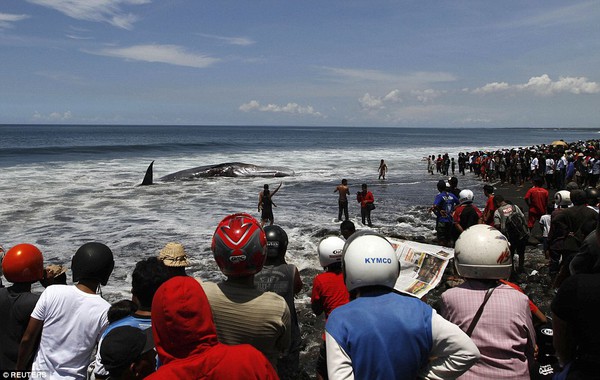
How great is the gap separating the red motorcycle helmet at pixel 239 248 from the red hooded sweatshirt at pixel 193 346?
0.63m

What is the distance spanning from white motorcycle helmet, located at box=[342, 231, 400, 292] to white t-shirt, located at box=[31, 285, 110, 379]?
2.29 m

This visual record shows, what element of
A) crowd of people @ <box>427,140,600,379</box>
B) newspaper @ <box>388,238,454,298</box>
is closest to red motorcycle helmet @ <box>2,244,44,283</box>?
crowd of people @ <box>427,140,600,379</box>

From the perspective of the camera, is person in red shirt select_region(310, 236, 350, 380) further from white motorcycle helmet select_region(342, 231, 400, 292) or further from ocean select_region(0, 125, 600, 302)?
ocean select_region(0, 125, 600, 302)

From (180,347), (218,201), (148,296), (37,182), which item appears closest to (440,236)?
(148,296)

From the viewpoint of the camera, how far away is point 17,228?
16531mm

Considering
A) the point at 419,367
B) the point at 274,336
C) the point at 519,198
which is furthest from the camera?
the point at 519,198

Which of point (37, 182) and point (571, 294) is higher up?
point (571, 294)

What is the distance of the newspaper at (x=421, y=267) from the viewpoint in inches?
219

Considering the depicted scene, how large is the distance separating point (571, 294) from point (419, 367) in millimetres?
953

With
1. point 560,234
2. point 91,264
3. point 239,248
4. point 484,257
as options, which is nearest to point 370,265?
point 239,248

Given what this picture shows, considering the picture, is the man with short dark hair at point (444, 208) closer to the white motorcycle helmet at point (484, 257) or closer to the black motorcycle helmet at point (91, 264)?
the white motorcycle helmet at point (484, 257)

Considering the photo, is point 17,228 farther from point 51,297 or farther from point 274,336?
point 274,336

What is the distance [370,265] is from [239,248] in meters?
0.85

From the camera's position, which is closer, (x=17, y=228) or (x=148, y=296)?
(x=148, y=296)
